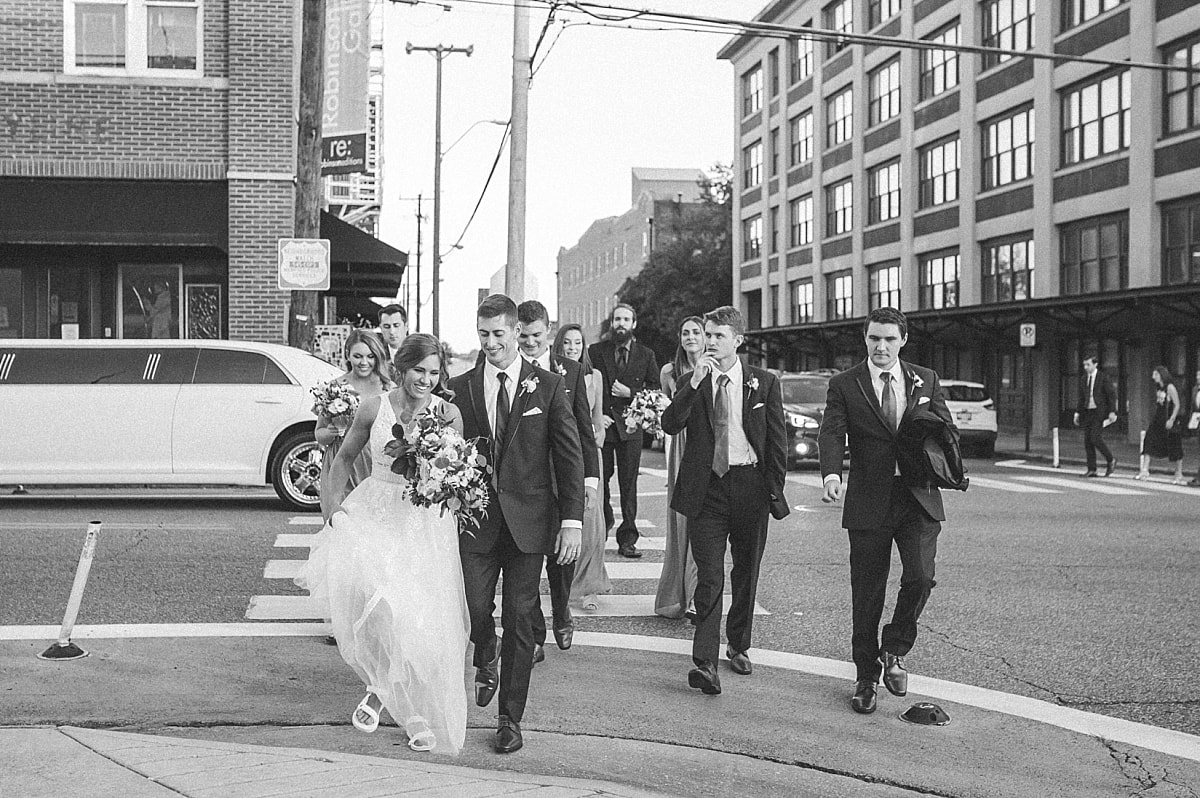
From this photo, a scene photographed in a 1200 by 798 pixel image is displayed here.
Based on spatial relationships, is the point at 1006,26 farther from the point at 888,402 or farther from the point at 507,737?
the point at 507,737

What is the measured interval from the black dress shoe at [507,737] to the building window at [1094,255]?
88.2ft

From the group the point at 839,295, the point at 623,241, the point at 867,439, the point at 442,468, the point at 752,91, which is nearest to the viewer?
the point at 442,468

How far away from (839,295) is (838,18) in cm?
1019

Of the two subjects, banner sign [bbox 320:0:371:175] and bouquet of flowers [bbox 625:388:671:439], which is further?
banner sign [bbox 320:0:371:175]

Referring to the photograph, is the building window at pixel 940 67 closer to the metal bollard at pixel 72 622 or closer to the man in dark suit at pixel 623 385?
the man in dark suit at pixel 623 385

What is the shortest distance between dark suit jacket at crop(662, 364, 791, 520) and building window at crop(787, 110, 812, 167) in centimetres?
4511

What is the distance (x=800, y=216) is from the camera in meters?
51.7

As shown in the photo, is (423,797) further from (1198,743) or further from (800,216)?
(800,216)

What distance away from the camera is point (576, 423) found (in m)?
6.23

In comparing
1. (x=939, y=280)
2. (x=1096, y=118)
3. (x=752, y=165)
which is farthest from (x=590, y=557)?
(x=752, y=165)

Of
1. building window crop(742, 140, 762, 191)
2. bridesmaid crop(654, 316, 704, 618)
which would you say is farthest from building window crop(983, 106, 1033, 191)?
bridesmaid crop(654, 316, 704, 618)

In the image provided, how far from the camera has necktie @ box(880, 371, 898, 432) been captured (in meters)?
6.23

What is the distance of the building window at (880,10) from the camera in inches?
1685

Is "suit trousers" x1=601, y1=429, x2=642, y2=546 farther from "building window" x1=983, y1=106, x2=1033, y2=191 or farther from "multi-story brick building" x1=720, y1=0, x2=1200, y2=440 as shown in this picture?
"building window" x1=983, y1=106, x2=1033, y2=191
